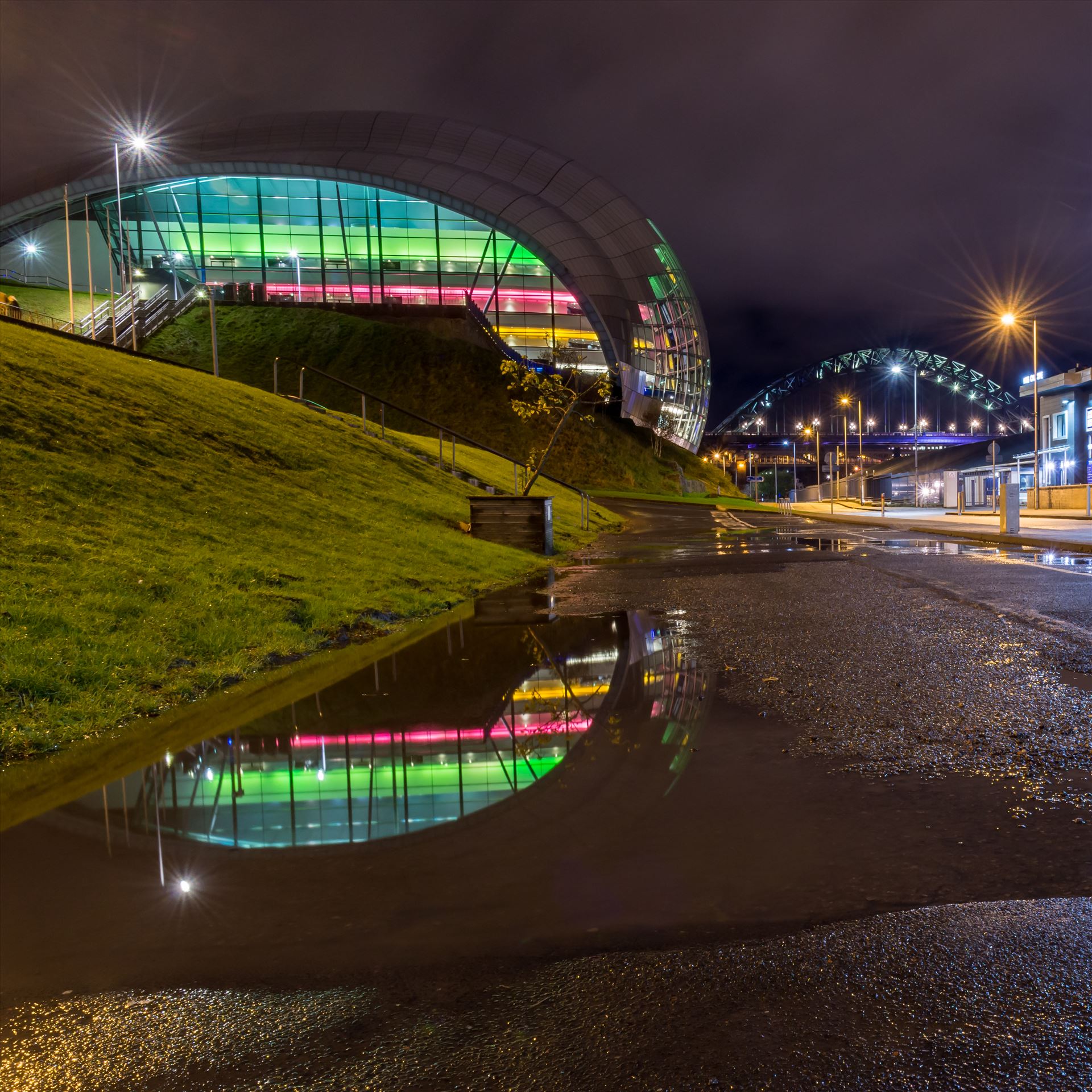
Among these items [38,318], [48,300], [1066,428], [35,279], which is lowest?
[1066,428]

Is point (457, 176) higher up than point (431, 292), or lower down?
higher up

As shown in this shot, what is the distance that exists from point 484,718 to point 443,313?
2570 inches

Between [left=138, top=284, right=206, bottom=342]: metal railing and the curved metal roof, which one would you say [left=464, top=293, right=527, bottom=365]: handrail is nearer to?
the curved metal roof

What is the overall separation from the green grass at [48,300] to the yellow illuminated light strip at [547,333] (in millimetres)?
33946

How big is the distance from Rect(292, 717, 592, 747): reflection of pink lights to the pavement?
18713 millimetres

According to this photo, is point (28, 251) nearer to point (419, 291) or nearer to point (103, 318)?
point (103, 318)

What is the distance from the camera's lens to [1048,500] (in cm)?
4684

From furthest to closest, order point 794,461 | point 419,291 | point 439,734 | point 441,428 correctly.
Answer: point 794,461, point 419,291, point 441,428, point 439,734

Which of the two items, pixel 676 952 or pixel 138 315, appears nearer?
pixel 676 952

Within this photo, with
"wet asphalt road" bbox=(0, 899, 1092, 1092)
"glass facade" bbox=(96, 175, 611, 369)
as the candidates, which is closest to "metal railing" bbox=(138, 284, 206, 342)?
"glass facade" bbox=(96, 175, 611, 369)

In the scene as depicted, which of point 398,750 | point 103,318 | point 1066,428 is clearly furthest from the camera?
point 1066,428

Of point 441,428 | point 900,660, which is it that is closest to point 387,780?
point 900,660

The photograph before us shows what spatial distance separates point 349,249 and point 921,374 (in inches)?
4038

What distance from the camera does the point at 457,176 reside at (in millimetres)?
76688
